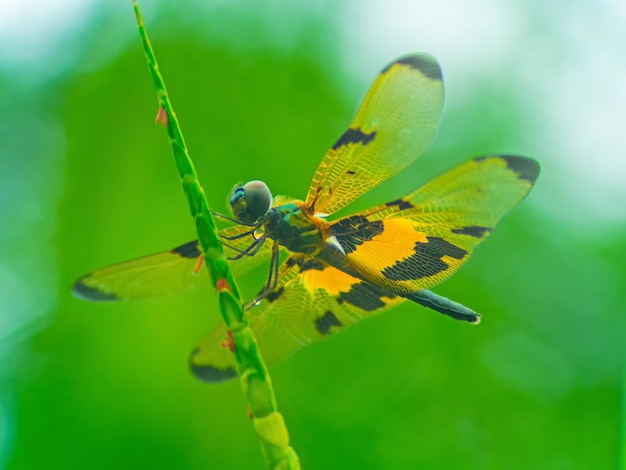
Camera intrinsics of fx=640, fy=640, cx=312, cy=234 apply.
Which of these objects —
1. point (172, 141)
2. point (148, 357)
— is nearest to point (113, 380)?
point (148, 357)

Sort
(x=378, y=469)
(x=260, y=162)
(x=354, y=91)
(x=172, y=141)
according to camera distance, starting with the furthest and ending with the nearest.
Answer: (x=354, y=91), (x=260, y=162), (x=378, y=469), (x=172, y=141)

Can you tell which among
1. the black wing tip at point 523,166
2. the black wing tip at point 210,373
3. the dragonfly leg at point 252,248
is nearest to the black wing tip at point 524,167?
the black wing tip at point 523,166

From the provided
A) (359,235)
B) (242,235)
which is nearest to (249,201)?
(242,235)

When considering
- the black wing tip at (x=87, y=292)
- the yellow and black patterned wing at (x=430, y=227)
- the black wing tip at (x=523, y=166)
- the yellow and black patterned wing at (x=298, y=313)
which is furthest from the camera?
the yellow and black patterned wing at (x=298, y=313)

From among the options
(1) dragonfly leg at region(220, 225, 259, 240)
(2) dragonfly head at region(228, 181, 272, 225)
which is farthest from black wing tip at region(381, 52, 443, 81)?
(1) dragonfly leg at region(220, 225, 259, 240)

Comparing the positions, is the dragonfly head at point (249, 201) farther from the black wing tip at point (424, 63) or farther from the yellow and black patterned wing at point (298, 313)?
the black wing tip at point (424, 63)

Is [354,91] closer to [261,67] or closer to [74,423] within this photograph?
[261,67]
